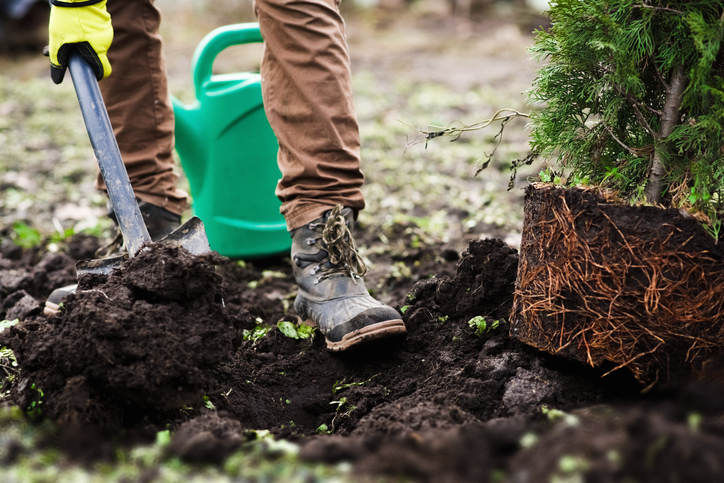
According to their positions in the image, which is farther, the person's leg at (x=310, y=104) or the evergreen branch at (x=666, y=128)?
the person's leg at (x=310, y=104)

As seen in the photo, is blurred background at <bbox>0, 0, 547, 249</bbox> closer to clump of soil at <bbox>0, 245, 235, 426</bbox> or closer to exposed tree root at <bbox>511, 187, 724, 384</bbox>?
exposed tree root at <bbox>511, 187, 724, 384</bbox>

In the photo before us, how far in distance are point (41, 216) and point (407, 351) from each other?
293 cm

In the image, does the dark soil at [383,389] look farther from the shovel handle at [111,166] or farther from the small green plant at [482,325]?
the shovel handle at [111,166]

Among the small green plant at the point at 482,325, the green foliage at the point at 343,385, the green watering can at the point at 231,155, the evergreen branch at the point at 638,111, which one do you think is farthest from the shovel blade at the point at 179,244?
the evergreen branch at the point at 638,111

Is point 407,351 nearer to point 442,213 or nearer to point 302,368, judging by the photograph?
point 302,368

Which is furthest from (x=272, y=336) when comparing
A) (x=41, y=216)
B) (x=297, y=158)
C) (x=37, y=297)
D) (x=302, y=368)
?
(x=41, y=216)

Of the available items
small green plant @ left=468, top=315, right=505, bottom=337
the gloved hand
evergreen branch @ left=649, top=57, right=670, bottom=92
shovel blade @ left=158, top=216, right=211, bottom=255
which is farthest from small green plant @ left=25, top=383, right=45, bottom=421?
evergreen branch @ left=649, top=57, right=670, bottom=92

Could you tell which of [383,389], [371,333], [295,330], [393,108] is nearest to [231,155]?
[295,330]

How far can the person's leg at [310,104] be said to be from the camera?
2090mm

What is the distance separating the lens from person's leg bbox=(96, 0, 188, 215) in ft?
8.36

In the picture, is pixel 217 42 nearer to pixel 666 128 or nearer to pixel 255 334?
pixel 255 334

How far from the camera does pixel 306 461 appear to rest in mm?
1224

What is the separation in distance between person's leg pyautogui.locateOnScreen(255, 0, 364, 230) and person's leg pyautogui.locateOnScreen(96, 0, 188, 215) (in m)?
0.71

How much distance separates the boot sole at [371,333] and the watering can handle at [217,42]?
1671mm
